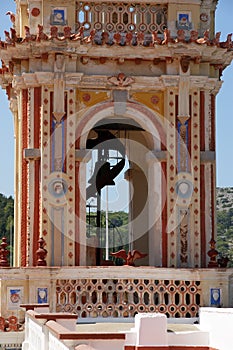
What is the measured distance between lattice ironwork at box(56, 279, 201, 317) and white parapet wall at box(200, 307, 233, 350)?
1.04m

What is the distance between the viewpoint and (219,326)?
18.4 meters

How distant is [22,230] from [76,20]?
15.5 feet

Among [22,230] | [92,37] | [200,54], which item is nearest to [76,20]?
[92,37]

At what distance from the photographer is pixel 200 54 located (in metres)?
23.2

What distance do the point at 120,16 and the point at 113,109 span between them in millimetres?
2193

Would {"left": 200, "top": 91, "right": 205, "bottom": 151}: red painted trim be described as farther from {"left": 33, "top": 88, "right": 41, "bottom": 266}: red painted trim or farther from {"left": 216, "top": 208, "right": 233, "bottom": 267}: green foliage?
{"left": 216, "top": 208, "right": 233, "bottom": 267}: green foliage

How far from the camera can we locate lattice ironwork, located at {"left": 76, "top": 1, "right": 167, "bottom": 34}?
23547 mm

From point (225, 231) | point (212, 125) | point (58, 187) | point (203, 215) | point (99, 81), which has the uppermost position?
point (99, 81)

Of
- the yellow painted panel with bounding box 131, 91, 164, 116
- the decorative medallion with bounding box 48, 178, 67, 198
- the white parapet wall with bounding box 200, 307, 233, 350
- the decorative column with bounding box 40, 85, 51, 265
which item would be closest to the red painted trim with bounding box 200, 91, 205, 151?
the yellow painted panel with bounding box 131, 91, 164, 116

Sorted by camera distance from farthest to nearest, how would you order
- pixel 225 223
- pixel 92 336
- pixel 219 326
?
1. pixel 225 223
2. pixel 219 326
3. pixel 92 336

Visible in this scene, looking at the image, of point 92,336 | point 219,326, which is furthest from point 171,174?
point 92,336

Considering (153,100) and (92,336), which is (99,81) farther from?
(92,336)

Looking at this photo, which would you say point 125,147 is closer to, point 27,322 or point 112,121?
point 112,121

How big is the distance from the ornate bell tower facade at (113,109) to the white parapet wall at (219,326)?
3020 millimetres
